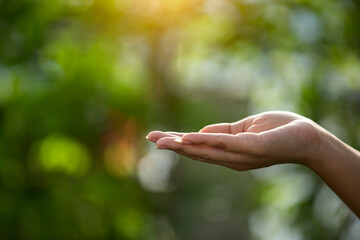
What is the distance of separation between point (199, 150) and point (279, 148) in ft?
0.79

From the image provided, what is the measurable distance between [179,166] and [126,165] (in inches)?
26.8

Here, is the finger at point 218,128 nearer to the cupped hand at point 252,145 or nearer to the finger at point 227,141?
the cupped hand at point 252,145

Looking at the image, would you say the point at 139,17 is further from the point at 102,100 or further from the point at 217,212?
the point at 217,212

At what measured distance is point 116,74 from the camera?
541 cm

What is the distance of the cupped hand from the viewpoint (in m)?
1.48

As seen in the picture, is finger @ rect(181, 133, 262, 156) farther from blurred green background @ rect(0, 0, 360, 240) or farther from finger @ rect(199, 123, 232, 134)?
blurred green background @ rect(0, 0, 360, 240)

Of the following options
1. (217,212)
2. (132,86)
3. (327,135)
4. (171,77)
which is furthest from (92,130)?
(327,135)

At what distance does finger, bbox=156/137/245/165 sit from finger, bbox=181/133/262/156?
0.06ft

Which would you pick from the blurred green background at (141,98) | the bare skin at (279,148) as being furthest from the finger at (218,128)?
the blurred green background at (141,98)

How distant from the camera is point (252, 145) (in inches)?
58.5

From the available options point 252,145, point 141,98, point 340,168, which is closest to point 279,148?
point 252,145

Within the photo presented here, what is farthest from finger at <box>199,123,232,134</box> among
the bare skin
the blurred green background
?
the blurred green background

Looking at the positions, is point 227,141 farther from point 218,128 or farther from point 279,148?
point 218,128

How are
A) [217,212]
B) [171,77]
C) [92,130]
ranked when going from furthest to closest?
[217,212] < [171,77] < [92,130]
